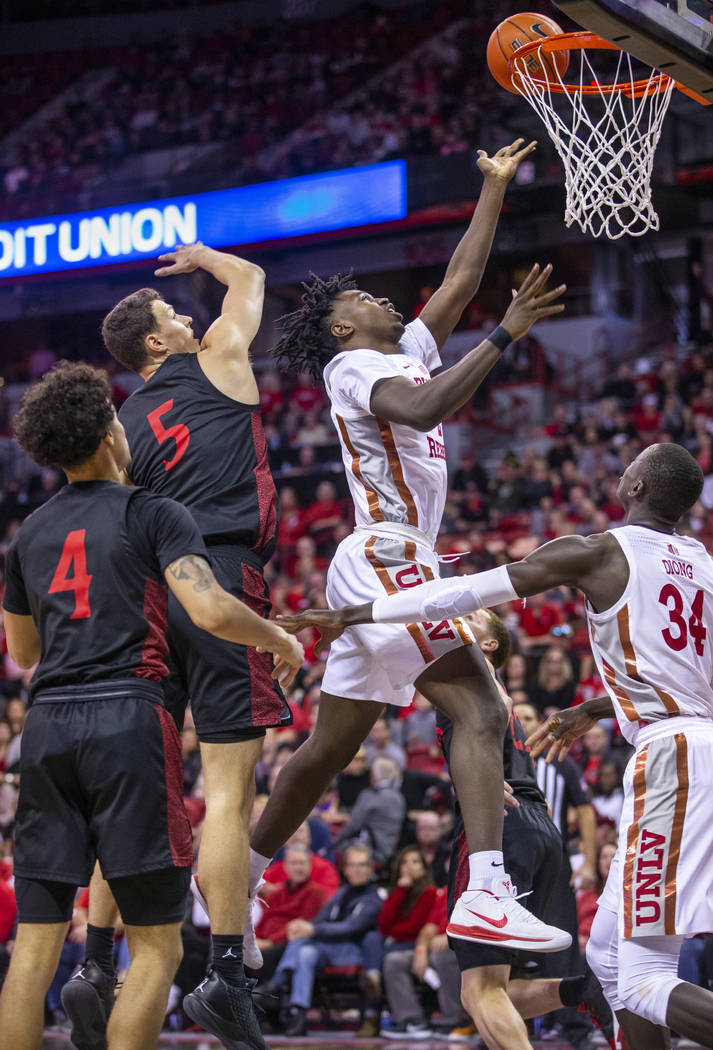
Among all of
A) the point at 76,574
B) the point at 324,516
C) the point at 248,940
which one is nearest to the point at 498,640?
the point at 248,940

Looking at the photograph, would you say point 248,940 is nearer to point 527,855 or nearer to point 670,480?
point 527,855

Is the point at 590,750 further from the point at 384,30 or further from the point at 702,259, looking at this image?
Result: the point at 384,30

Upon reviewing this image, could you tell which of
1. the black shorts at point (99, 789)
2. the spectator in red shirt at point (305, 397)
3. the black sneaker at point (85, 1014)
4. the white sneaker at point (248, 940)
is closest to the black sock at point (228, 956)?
the white sneaker at point (248, 940)

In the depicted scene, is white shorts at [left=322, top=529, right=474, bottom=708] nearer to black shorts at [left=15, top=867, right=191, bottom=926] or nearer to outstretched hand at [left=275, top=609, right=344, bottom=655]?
outstretched hand at [left=275, top=609, right=344, bottom=655]

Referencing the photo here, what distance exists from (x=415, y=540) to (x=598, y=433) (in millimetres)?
11554

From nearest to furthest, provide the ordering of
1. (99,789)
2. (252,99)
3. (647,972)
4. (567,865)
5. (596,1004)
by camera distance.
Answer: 1. (99,789)
2. (647,972)
3. (596,1004)
4. (567,865)
5. (252,99)

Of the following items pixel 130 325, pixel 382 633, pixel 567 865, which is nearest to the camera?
pixel 382 633

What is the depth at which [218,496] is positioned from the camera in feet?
15.6

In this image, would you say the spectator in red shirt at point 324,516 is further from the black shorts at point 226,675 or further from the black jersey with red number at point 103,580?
the black jersey with red number at point 103,580

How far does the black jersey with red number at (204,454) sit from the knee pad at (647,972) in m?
1.95

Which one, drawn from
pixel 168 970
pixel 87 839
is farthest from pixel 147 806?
pixel 168 970

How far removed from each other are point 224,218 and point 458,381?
45.3 feet

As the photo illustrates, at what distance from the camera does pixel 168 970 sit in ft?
11.9

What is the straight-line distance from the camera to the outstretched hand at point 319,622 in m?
4.33
